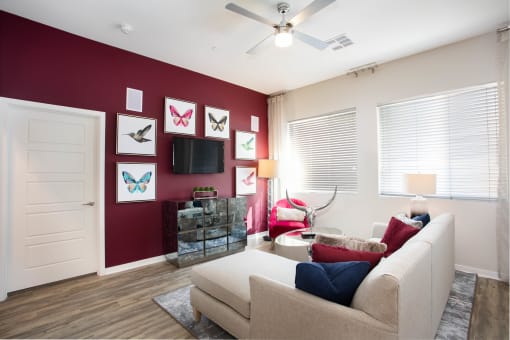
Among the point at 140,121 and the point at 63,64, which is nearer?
the point at 63,64

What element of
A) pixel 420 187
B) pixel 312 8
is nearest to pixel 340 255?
pixel 312 8

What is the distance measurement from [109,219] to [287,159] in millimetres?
3224

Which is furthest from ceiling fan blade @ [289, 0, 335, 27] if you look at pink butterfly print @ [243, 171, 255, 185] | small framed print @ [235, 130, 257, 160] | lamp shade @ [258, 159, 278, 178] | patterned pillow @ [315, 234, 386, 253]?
pink butterfly print @ [243, 171, 255, 185]

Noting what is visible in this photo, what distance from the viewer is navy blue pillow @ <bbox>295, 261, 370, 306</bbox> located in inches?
48.7

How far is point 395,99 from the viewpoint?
3676mm

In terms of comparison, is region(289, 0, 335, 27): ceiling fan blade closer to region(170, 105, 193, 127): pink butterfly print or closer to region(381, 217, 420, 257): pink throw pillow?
region(381, 217, 420, 257): pink throw pillow

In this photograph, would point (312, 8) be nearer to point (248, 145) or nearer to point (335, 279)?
point (335, 279)

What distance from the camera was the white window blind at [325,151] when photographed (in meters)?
4.22

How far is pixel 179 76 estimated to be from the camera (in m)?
3.91

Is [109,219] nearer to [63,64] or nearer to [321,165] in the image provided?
[63,64]

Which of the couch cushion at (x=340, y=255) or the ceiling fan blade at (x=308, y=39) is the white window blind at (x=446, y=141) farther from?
the couch cushion at (x=340, y=255)

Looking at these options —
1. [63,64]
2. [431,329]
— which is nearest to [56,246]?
[63,64]

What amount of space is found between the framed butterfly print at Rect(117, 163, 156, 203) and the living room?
0.25ft

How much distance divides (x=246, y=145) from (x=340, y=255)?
356 cm
